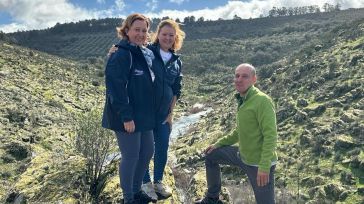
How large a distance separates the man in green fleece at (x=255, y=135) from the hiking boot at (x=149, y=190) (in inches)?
48.0

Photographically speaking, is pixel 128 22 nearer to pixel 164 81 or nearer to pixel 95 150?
pixel 164 81

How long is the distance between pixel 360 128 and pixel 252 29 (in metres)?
102

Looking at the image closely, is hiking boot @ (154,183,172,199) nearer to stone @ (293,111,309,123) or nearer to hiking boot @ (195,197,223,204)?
hiking boot @ (195,197,223,204)

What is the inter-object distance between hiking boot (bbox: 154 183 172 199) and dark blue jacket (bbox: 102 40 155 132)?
4.63 feet

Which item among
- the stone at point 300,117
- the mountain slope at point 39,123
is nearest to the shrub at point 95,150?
the mountain slope at point 39,123

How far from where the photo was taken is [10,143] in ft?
59.7

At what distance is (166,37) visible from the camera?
6.59 metres

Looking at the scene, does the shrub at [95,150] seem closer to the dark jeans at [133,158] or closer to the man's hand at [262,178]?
the dark jeans at [133,158]

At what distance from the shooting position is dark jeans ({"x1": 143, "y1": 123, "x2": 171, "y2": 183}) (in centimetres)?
674

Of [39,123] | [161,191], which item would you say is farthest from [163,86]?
[39,123]

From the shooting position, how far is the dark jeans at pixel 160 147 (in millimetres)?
6738

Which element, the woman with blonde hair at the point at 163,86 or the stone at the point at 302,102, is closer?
the woman with blonde hair at the point at 163,86

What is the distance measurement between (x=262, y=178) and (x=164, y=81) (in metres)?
1.89

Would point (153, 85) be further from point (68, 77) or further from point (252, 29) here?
point (252, 29)
